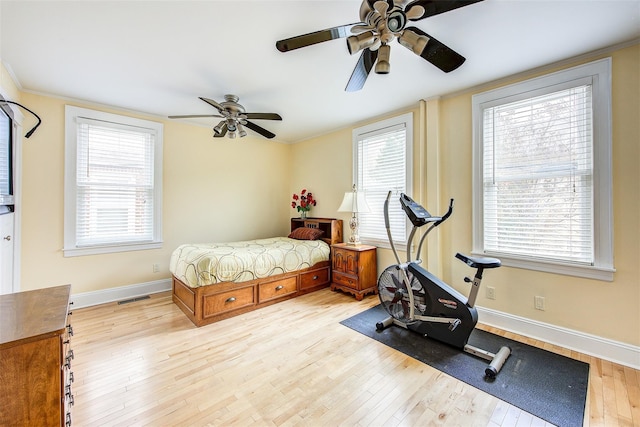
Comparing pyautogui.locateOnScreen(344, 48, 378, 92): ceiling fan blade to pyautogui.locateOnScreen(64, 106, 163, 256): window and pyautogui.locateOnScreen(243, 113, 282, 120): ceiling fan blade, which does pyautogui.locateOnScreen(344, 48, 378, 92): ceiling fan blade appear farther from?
pyautogui.locateOnScreen(64, 106, 163, 256): window

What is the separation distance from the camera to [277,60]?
7.43 feet

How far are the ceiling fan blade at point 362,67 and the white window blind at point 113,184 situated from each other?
306 cm

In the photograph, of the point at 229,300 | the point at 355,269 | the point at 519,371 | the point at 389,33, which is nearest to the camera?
the point at 389,33

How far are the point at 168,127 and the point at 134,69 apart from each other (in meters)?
1.40

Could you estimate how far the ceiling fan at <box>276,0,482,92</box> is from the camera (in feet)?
4.32

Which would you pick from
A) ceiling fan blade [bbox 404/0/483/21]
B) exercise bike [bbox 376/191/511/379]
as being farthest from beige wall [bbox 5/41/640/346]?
ceiling fan blade [bbox 404/0/483/21]

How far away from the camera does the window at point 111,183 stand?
10.2ft

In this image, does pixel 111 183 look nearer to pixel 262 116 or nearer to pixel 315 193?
pixel 262 116

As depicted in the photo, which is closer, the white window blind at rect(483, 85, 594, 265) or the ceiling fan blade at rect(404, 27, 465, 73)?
the ceiling fan blade at rect(404, 27, 465, 73)

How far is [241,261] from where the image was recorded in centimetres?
294

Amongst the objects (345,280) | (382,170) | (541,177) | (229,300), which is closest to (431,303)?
(345,280)

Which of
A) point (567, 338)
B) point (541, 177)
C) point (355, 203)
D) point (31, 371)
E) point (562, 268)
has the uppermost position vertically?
point (541, 177)

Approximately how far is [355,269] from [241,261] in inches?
57.4

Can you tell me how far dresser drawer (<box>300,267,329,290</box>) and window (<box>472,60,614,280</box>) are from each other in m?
2.03
